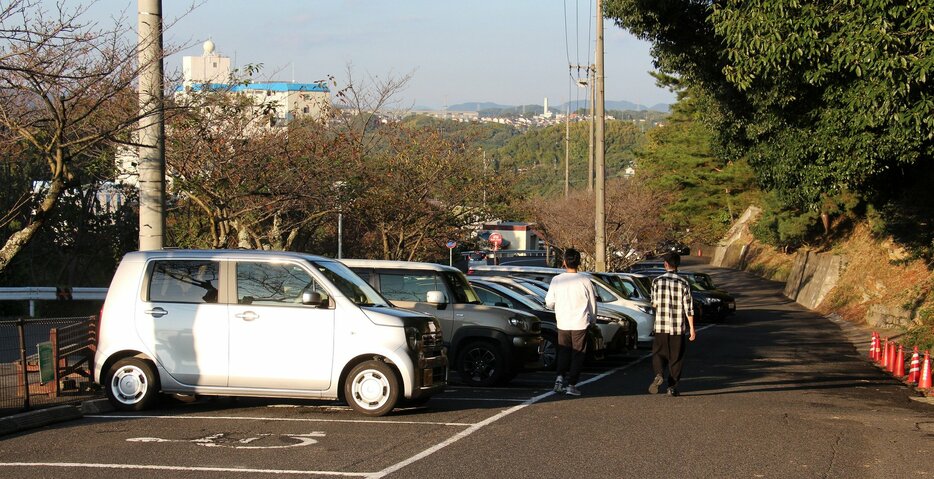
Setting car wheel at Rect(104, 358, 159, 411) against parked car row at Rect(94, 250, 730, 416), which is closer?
parked car row at Rect(94, 250, 730, 416)

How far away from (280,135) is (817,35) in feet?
34.8

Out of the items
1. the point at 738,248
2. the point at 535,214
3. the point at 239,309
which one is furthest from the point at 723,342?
the point at 738,248

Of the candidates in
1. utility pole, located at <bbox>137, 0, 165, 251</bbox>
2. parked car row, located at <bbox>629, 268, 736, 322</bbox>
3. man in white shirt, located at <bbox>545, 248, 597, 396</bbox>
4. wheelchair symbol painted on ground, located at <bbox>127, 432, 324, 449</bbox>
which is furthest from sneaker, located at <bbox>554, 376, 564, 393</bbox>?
parked car row, located at <bbox>629, 268, 736, 322</bbox>

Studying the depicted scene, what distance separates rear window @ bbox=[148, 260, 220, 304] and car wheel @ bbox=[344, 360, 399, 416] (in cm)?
181

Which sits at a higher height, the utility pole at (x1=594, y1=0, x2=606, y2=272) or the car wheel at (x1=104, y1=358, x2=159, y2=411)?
the utility pole at (x1=594, y1=0, x2=606, y2=272)

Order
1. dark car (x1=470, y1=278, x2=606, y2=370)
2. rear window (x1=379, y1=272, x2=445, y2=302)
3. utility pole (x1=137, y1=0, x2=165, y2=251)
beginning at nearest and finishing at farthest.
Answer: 1. utility pole (x1=137, y1=0, x2=165, y2=251)
2. rear window (x1=379, y1=272, x2=445, y2=302)
3. dark car (x1=470, y1=278, x2=606, y2=370)

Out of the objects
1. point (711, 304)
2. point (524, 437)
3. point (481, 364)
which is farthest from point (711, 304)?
point (524, 437)

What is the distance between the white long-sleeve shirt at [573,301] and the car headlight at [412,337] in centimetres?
262

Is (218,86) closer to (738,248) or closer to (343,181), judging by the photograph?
(343,181)

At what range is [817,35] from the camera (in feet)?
45.9

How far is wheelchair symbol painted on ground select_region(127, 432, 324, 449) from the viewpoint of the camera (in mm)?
9250

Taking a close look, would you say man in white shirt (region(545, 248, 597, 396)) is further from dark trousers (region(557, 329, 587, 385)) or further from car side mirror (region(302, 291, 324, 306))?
car side mirror (region(302, 291, 324, 306))

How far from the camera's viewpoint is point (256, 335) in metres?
11.0

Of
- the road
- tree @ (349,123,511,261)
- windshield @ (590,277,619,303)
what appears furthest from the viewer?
tree @ (349,123,511,261)
